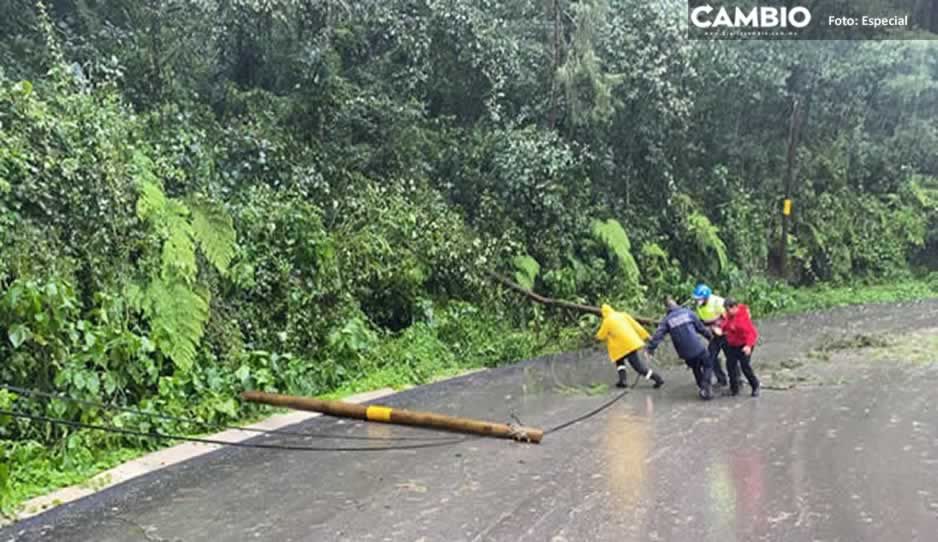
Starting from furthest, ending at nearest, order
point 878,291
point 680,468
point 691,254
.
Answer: point 878,291 → point 691,254 → point 680,468

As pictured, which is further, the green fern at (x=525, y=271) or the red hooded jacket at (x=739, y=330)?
the green fern at (x=525, y=271)

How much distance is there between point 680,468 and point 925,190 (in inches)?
871

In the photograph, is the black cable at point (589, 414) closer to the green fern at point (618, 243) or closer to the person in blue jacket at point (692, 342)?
the person in blue jacket at point (692, 342)

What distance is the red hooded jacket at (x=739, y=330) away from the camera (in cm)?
949

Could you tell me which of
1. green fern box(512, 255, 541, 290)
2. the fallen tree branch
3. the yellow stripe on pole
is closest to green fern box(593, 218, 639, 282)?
the fallen tree branch

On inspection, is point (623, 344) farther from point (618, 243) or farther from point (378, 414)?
point (618, 243)

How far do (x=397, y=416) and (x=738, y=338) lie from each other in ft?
13.3

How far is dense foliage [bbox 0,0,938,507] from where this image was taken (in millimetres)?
8086

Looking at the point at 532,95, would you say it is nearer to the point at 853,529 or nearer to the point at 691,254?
the point at 691,254

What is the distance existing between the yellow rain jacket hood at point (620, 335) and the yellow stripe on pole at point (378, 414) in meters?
3.31

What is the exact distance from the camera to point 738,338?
31.2 ft

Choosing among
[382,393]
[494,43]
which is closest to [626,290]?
[494,43]

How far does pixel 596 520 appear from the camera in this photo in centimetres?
561

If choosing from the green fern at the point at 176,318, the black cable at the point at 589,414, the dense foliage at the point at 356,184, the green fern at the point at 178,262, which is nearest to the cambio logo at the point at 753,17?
the dense foliage at the point at 356,184
